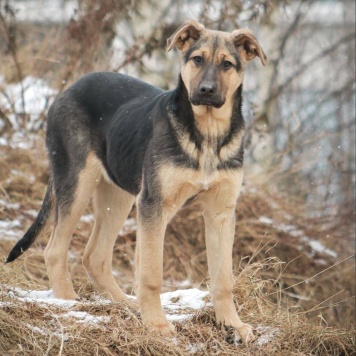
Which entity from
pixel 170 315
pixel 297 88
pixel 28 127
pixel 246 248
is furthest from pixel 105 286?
pixel 297 88

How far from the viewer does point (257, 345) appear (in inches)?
257

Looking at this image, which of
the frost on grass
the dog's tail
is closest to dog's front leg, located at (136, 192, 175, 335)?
the frost on grass

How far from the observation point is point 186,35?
671 centimetres

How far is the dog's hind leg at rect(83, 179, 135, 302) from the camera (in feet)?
25.8

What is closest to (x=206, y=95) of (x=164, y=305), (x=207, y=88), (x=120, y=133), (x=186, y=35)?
(x=207, y=88)

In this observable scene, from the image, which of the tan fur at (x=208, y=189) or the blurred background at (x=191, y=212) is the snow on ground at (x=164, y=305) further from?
the blurred background at (x=191, y=212)

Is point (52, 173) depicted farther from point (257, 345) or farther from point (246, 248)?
point (246, 248)

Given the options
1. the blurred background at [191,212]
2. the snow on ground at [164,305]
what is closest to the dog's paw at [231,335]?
the snow on ground at [164,305]

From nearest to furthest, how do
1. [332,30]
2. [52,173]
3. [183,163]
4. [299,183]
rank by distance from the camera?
[183,163]
[52,173]
[299,183]
[332,30]

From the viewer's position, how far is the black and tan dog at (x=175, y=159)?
642cm

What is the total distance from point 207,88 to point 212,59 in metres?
0.32

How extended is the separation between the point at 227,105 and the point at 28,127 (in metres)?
6.12

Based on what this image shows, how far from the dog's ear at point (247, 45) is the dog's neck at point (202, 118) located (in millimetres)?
339

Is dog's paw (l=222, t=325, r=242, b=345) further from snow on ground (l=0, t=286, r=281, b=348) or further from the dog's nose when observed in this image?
the dog's nose
